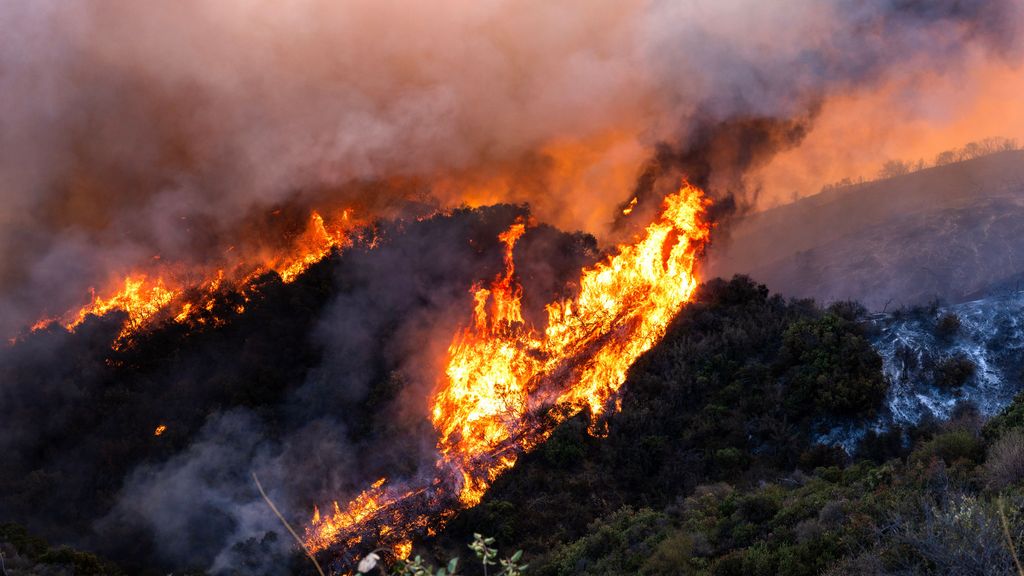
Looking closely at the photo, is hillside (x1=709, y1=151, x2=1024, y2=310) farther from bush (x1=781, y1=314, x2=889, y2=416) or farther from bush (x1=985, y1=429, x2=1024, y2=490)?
bush (x1=985, y1=429, x2=1024, y2=490)

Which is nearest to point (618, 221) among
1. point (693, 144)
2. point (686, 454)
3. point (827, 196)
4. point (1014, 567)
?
point (693, 144)

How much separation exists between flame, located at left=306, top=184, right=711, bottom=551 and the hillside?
10.9 ft

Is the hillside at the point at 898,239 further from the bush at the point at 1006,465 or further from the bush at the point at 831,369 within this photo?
the bush at the point at 1006,465

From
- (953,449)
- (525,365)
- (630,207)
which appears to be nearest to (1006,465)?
(953,449)

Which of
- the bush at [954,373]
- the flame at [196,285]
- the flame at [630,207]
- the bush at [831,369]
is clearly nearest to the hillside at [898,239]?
the flame at [630,207]

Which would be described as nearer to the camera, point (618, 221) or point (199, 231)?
point (618, 221)

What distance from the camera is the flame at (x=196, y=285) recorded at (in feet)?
78.7

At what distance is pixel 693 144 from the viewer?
79.0 ft

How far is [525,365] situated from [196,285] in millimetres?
12054

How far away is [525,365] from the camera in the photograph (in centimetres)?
2080

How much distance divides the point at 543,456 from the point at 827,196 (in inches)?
1430

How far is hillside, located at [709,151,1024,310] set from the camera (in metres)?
32.1

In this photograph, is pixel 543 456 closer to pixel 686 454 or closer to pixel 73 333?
pixel 686 454

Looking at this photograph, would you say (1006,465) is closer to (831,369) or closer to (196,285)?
(831,369)
